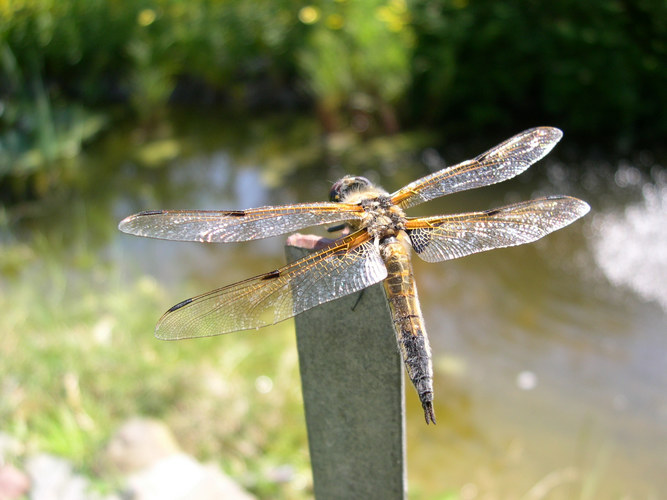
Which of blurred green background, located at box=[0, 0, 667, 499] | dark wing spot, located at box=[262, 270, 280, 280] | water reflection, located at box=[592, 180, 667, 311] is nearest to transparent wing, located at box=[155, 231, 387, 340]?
dark wing spot, located at box=[262, 270, 280, 280]

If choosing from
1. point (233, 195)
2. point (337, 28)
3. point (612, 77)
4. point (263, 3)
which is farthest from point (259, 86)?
point (612, 77)

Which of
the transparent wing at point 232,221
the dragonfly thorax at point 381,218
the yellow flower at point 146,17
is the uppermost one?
the yellow flower at point 146,17

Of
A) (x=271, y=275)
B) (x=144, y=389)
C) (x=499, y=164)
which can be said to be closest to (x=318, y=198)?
(x=144, y=389)

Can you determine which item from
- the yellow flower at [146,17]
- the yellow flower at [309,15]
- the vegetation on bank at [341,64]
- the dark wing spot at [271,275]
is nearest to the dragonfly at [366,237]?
the dark wing spot at [271,275]

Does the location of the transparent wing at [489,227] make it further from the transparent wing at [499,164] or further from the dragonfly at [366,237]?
the transparent wing at [499,164]

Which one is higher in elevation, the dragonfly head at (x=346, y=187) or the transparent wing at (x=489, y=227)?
the dragonfly head at (x=346, y=187)

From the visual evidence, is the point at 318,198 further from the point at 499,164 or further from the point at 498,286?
the point at 499,164

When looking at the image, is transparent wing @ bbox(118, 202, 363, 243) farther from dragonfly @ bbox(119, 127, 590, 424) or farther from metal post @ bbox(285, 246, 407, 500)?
metal post @ bbox(285, 246, 407, 500)

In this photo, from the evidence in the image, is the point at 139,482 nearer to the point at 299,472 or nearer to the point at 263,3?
the point at 299,472
